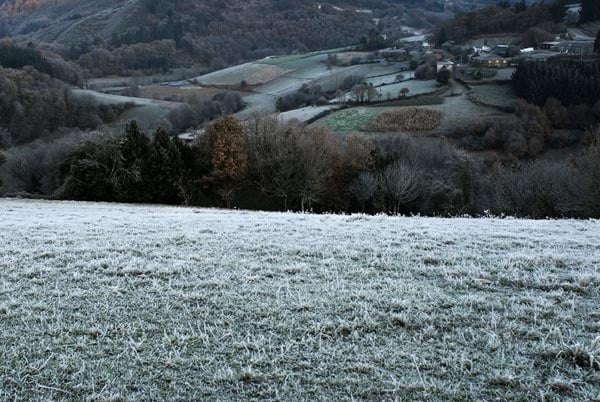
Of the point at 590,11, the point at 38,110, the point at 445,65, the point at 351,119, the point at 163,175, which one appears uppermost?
the point at 590,11

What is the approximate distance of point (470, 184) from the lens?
168 ft

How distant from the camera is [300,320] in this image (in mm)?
7047

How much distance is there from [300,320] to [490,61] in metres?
131

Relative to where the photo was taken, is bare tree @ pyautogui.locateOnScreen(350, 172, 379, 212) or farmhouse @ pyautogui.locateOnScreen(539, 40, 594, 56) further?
farmhouse @ pyautogui.locateOnScreen(539, 40, 594, 56)

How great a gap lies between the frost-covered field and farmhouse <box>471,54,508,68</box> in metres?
121

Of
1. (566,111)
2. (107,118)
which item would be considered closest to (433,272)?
(566,111)

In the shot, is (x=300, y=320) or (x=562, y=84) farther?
(x=562, y=84)

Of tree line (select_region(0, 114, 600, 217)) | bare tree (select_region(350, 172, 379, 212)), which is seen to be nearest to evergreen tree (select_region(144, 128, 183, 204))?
tree line (select_region(0, 114, 600, 217))

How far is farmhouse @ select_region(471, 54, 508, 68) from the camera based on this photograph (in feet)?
389

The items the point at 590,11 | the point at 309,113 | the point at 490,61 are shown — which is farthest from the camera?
the point at 590,11

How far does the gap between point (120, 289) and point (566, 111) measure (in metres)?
97.8

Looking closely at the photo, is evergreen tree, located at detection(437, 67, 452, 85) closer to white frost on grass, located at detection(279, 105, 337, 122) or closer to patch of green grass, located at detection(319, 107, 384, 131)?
patch of green grass, located at detection(319, 107, 384, 131)

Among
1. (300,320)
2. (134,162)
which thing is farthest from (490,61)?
(300,320)

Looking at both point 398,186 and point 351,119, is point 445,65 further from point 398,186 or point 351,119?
point 398,186
